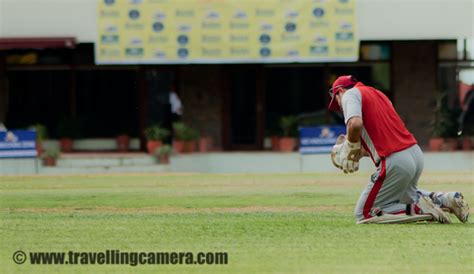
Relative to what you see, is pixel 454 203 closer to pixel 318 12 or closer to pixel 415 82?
pixel 318 12

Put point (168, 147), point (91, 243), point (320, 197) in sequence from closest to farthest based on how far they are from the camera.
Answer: point (91, 243)
point (320, 197)
point (168, 147)

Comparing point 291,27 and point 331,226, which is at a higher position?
point 291,27

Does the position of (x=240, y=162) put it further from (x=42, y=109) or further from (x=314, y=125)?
(x=42, y=109)

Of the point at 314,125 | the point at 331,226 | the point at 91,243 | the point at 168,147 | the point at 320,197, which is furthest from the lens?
the point at 314,125

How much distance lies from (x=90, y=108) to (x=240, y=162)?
4.46 m

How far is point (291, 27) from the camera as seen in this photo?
2994 centimetres

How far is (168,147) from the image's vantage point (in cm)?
2888

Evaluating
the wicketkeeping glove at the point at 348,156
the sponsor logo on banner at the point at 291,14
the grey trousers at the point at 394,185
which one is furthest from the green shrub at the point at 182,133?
the grey trousers at the point at 394,185

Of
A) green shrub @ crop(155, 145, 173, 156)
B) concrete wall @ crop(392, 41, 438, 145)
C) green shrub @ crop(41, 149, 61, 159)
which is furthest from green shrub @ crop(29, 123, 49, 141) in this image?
concrete wall @ crop(392, 41, 438, 145)

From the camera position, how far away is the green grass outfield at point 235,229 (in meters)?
9.77

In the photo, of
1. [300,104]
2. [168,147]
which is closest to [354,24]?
[300,104]

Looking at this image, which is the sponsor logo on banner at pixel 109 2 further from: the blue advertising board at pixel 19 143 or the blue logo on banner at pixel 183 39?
the blue advertising board at pixel 19 143

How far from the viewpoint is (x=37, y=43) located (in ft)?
96.6

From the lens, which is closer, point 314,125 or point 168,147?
point 168,147
